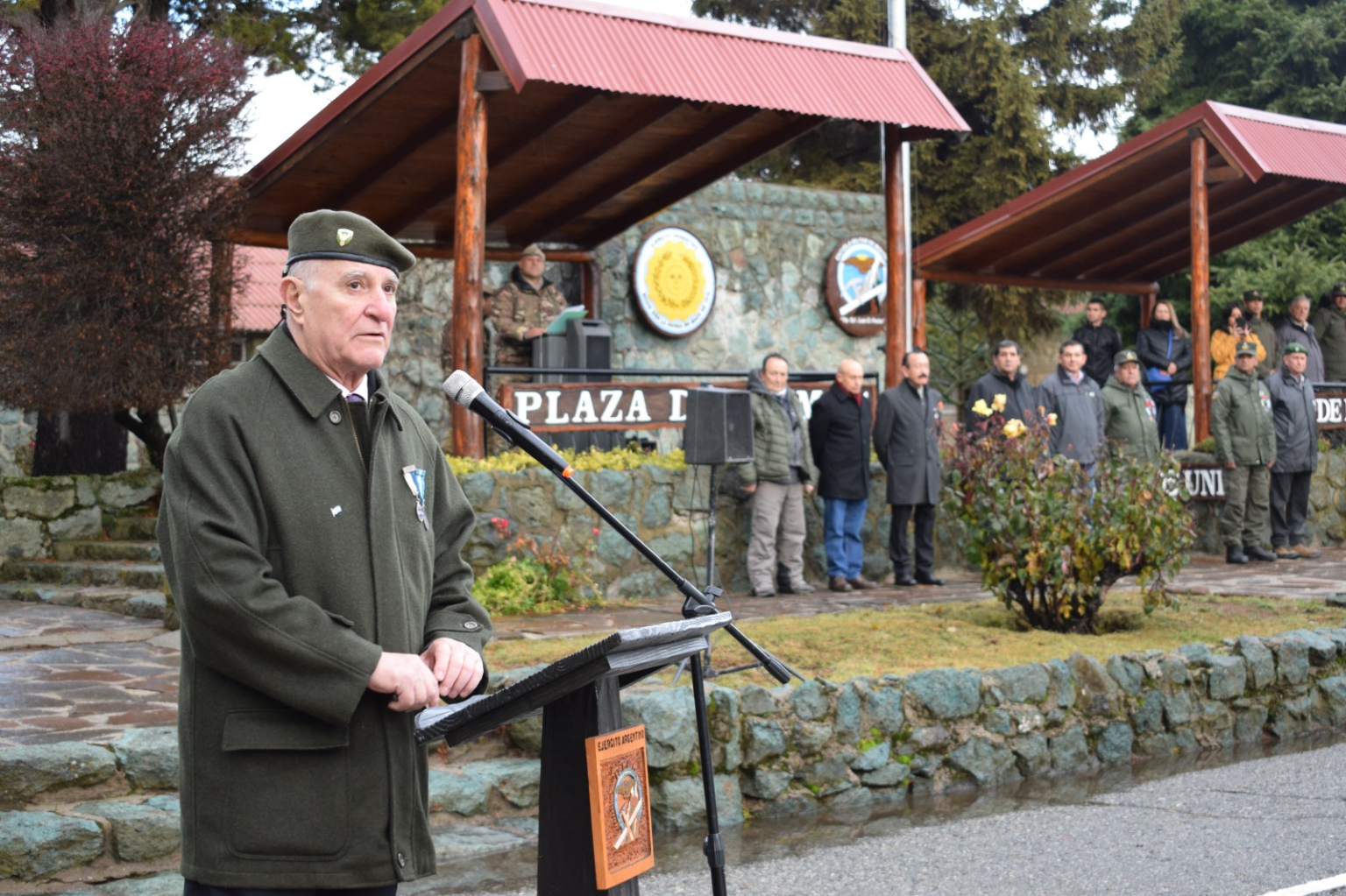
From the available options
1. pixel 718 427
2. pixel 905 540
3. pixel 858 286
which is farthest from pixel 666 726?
pixel 858 286

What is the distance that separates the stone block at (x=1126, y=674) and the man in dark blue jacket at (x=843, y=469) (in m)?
3.68

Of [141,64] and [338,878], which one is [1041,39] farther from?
[338,878]

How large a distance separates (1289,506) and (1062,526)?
728 cm

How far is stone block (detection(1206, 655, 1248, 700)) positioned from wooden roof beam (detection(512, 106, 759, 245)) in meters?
6.02

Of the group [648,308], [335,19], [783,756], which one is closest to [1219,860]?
[783,756]

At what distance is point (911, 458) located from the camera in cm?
1148

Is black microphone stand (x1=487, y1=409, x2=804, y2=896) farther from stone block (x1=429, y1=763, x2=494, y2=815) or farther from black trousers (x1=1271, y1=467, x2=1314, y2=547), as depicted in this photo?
black trousers (x1=1271, y1=467, x2=1314, y2=547)

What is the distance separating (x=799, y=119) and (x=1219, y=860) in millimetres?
7950

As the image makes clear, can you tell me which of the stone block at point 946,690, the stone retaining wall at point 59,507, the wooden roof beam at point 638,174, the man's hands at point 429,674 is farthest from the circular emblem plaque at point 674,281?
the man's hands at point 429,674

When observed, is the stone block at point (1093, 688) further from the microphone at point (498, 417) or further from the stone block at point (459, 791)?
the microphone at point (498, 417)

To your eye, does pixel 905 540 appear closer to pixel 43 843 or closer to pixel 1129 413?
pixel 1129 413

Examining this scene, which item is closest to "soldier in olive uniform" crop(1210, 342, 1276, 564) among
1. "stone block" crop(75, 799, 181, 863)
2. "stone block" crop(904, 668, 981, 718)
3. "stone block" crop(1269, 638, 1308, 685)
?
"stone block" crop(1269, 638, 1308, 685)

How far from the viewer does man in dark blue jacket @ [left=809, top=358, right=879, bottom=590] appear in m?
11.3

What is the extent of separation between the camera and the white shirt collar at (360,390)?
8.91 feet
